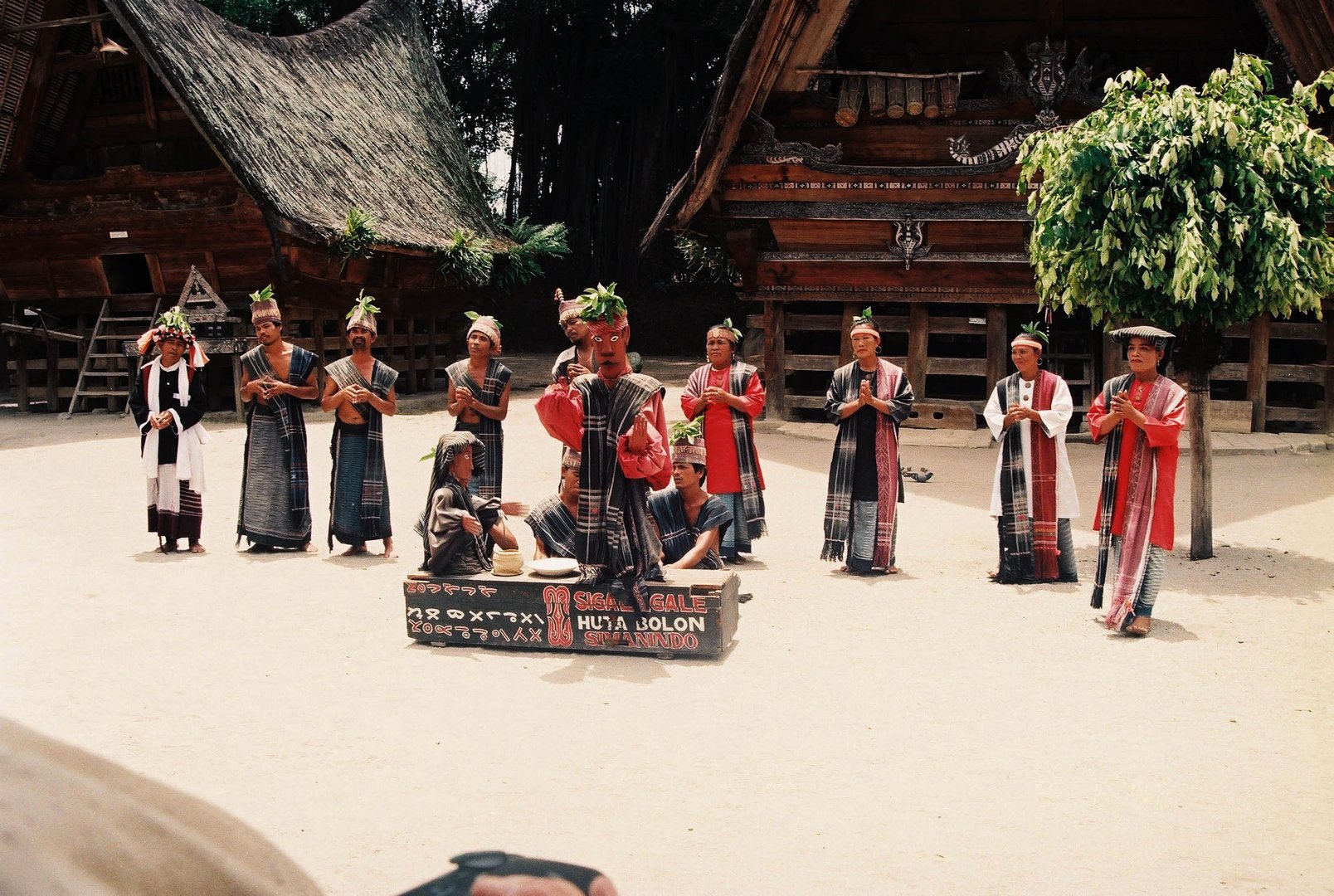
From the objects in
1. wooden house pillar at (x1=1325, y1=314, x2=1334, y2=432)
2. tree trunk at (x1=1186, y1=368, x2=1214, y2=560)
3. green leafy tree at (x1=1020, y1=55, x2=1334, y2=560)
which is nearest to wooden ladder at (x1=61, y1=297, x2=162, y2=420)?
green leafy tree at (x1=1020, y1=55, x2=1334, y2=560)

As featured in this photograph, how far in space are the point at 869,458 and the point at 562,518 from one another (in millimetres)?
2319

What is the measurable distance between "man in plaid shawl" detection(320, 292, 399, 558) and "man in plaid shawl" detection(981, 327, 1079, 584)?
159 inches

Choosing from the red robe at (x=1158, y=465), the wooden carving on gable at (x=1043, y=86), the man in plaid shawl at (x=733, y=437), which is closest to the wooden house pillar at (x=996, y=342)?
the wooden carving on gable at (x=1043, y=86)

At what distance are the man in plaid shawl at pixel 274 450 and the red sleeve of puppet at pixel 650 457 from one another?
357cm

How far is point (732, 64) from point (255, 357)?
22.9ft

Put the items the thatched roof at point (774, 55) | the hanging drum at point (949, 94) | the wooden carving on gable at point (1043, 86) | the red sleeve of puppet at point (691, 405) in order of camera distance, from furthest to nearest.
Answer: the hanging drum at point (949, 94) → the wooden carving on gable at point (1043, 86) → the thatched roof at point (774, 55) → the red sleeve of puppet at point (691, 405)

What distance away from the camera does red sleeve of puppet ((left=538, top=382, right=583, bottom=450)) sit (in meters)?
5.97

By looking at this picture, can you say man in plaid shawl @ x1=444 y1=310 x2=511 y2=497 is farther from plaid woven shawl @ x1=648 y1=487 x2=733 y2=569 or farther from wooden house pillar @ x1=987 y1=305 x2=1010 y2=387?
wooden house pillar @ x1=987 y1=305 x2=1010 y2=387

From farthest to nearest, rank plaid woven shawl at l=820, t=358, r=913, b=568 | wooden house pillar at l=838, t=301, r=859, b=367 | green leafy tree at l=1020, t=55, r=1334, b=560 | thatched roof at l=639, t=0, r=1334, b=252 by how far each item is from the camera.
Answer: wooden house pillar at l=838, t=301, r=859, b=367 → thatched roof at l=639, t=0, r=1334, b=252 → plaid woven shawl at l=820, t=358, r=913, b=568 → green leafy tree at l=1020, t=55, r=1334, b=560

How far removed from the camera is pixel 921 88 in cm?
1388

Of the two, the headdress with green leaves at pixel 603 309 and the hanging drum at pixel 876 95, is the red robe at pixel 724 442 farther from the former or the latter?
the hanging drum at pixel 876 95

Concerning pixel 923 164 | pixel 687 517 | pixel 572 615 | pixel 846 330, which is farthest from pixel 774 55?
pixel 572 615

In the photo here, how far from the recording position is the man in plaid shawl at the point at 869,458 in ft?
26.2

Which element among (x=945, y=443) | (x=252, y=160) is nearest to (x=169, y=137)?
(x=252, y=160)
